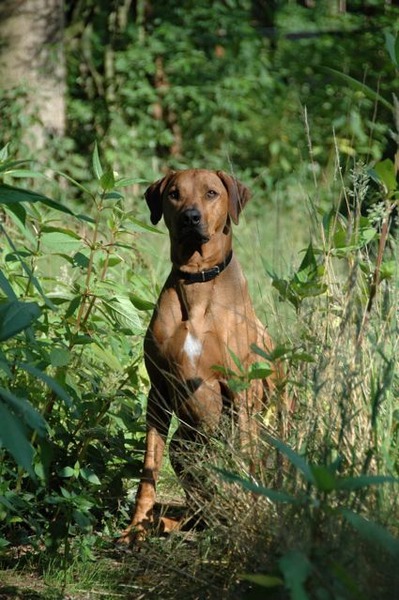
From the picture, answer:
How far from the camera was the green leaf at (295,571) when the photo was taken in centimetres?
226

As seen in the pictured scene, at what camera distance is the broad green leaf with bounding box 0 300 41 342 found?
8.29ft

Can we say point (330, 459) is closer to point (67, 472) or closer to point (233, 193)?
point (67, 472)

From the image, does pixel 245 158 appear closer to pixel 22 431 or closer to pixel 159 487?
pixel 159 487

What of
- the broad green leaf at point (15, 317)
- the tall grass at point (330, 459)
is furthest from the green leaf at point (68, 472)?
the broad green leaf at point (15, 317)

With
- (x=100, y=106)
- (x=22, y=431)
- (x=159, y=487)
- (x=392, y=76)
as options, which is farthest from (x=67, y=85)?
(x=22, y=431)

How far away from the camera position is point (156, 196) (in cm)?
486

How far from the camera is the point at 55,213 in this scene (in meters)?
4.00

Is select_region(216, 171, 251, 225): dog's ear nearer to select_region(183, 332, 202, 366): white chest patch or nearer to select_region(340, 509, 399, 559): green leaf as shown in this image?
select_region(183, 332, 202, 366): white chest patch

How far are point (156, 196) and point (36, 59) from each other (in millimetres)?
7100

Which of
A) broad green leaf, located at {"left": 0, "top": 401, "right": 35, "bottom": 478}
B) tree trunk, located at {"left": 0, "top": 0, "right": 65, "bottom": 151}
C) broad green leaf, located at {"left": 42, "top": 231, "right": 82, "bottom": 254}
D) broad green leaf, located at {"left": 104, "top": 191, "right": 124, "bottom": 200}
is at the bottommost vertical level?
tree trunk, located at {"left": 0, "top": 0, "right": 65, "bottom": 151}

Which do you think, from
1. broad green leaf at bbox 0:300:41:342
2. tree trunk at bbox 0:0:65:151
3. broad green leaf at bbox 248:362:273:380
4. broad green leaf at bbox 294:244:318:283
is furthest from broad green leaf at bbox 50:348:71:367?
tree trunk at bbox 0:0:65:151

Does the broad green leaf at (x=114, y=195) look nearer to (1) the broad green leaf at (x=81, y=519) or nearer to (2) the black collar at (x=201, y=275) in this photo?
(2) the black collar at (x=201, y=275)

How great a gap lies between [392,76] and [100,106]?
11.7 feet

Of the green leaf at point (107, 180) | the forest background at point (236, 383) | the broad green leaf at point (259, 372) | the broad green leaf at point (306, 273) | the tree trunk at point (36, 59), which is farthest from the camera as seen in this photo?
the tree trunk at point (36, 59)
